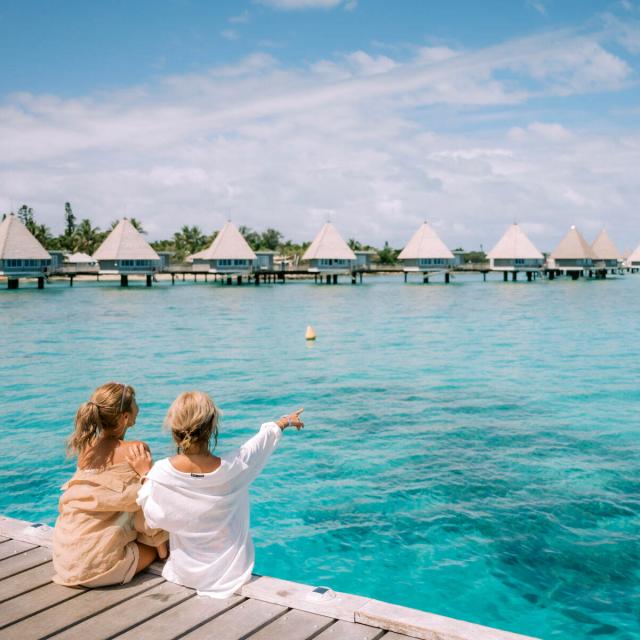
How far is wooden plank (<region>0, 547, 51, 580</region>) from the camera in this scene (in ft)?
11.8

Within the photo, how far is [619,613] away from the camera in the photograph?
16.4 feet

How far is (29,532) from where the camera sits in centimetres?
409

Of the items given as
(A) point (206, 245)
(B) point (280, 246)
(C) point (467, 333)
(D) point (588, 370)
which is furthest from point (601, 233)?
(D) point (588, 370)

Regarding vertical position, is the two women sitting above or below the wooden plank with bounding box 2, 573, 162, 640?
above

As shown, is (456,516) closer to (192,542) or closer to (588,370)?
(192,542)

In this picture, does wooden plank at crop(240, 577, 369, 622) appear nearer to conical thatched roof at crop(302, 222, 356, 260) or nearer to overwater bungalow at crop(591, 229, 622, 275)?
conical thatched roof at crop(302, 222, 356, 260)

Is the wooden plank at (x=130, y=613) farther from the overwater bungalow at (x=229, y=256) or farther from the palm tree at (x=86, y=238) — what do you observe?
the palm tree at (x=86, y=238)

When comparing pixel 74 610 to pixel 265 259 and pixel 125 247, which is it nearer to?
pixel 125 247

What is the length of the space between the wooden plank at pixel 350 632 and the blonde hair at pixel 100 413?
146 cm

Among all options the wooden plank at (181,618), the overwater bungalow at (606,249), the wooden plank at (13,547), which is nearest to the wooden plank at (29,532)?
the wooden plank at (13,547)

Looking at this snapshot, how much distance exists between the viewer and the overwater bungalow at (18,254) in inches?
2228

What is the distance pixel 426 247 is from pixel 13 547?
66.1m

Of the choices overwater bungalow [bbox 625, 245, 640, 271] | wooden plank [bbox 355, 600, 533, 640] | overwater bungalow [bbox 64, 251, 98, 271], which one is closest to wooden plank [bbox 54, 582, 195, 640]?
wooden plank [bbox 355, 600, 533, 640]

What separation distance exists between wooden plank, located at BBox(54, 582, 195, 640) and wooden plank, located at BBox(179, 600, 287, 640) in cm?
28
